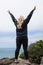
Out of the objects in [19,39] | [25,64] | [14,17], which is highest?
[14,17]

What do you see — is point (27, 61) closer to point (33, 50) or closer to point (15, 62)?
point (15, 62)

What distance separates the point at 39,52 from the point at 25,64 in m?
4.25

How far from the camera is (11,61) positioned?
1911 centimetres

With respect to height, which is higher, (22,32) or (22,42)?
(22,32)

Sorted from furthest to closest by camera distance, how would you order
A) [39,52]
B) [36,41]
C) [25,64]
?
[36,41]
[39,52]
[25,64]

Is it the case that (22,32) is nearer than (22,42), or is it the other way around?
(22,32)

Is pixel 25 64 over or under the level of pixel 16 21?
under

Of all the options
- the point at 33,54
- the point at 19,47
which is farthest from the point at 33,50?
the point at 19,47

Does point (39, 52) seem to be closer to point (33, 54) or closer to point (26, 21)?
point (33, 54)

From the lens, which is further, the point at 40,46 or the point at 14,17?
the point at 40,46

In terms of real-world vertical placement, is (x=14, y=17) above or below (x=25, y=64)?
above

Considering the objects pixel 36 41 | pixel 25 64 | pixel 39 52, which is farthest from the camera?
pixel 36 41

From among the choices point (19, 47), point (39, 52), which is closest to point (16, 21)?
point (19, 47)

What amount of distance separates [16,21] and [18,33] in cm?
77
